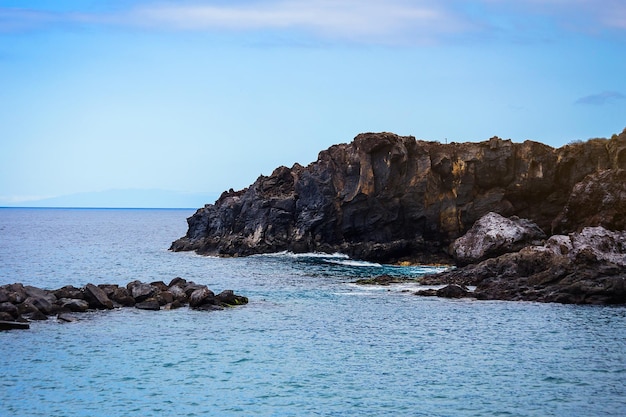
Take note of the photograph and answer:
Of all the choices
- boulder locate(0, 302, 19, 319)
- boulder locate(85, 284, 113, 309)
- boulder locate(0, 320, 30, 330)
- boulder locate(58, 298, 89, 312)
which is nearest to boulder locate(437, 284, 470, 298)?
boulder locate(85, 284, 113, 309)

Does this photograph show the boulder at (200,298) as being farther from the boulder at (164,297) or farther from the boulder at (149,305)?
the boulder at (149,305)

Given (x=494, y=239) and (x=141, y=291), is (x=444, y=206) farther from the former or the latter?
(x=141, y=291)

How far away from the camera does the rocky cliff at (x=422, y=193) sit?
91.6m

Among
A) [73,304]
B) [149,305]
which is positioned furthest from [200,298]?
[73,304]

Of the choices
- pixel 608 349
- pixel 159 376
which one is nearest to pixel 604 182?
pixel 608 349

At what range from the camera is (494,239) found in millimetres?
74438

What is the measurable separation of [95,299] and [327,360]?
21342mm

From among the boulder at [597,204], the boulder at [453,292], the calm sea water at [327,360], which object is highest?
the boulder at [597,204]

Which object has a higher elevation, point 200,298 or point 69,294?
point 200,298

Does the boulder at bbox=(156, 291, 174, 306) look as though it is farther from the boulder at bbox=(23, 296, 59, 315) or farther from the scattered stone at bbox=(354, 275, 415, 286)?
the scattered stone at bbox=(354, 275, 415, 286)

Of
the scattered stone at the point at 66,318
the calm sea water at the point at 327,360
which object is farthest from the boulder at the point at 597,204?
the scattered stone at the point at 66,318

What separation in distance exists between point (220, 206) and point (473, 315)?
70.9 m

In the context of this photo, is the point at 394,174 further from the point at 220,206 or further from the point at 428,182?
the point at 220,206

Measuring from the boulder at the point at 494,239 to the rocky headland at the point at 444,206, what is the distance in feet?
0.35
